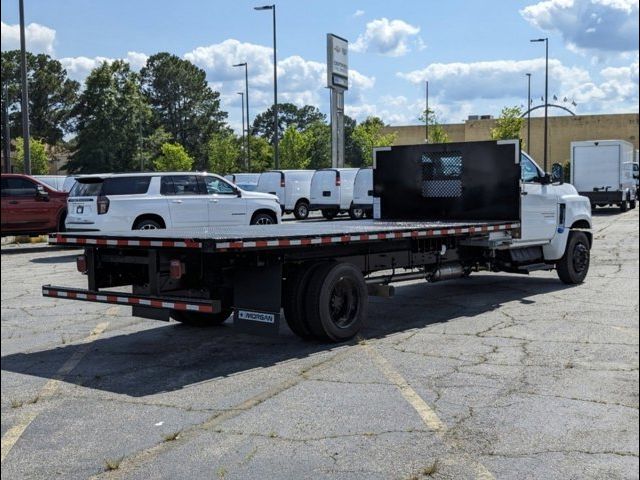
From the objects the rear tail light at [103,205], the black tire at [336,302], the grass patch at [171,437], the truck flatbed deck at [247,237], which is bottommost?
the grass patch at [171,437]

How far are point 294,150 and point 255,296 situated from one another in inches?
2132

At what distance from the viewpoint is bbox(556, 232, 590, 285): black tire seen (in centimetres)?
1176

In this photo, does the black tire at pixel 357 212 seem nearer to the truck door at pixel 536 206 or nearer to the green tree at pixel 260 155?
the truck door at pixel 536 206

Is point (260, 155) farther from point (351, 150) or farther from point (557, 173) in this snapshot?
point (557, 173)

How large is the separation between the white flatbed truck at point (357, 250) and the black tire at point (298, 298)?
11 mm

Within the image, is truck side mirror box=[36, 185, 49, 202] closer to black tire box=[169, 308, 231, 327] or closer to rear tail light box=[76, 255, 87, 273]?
black tire box=[169, 308, 231, 327]

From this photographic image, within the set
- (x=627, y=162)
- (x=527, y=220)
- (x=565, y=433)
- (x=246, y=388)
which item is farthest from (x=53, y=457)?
(x=627, y=162)

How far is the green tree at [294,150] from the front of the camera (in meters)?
60.7

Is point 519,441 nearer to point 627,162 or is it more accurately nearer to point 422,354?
point 422,354

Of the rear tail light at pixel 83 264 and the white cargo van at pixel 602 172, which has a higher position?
the white cargo van at pixel 602 172

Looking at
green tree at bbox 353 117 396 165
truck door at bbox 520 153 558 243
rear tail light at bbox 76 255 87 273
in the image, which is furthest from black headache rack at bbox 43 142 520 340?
green tree at bbox 353 117 396 165

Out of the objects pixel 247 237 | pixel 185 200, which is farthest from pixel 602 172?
pixel 247 237

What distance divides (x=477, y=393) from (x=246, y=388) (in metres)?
1.80

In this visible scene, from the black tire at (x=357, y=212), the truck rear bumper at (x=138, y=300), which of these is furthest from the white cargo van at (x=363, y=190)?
the truck rear bumper at (x=138, y=300)
